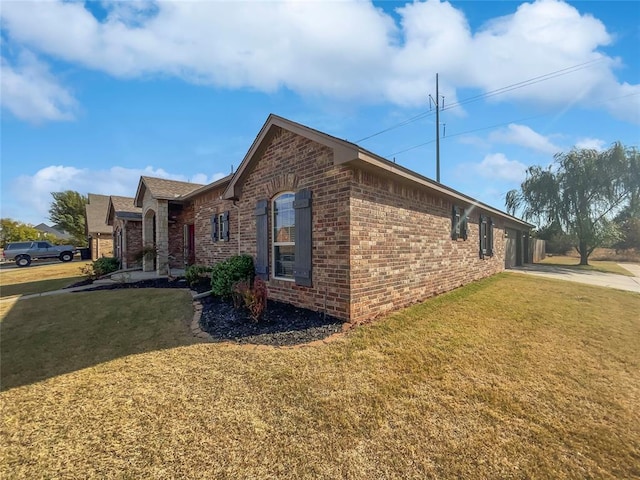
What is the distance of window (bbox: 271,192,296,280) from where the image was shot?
21.5ft

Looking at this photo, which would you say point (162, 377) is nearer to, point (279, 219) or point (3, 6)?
point (279, 219)

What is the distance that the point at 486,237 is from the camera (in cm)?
1201

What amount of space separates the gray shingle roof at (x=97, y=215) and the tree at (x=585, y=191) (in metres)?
35.6

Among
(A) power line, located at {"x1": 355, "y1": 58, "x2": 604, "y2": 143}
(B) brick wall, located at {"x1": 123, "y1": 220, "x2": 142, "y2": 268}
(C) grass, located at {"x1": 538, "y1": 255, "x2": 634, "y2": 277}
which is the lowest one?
(C) grass, located at {"x1": 538, "y1": 255, "x2": 634, "y2": 277}

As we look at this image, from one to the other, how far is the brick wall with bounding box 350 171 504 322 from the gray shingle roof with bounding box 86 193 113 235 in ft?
92.2

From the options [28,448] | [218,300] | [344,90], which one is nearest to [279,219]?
[218,300]

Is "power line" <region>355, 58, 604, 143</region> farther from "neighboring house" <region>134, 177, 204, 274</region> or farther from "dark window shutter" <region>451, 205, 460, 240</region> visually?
"neighboring house" <region>134, 177, 204, 274</region>

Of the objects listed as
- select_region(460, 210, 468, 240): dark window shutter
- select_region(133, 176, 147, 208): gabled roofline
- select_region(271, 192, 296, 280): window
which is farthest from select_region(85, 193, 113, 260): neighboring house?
select_region(460, 210, 468, 240): dark window shutter

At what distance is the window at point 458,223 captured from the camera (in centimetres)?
902

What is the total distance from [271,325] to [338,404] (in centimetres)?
269

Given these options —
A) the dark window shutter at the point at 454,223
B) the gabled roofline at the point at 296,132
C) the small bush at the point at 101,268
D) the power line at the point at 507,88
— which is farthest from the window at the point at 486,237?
the small bush at the point at 101,268

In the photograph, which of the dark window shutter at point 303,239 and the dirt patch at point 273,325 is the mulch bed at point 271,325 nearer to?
the dirt patch at point 273,325

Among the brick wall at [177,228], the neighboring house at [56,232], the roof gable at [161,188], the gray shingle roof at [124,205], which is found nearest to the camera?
the roof gable at [161,188]

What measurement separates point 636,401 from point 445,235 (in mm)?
5618
